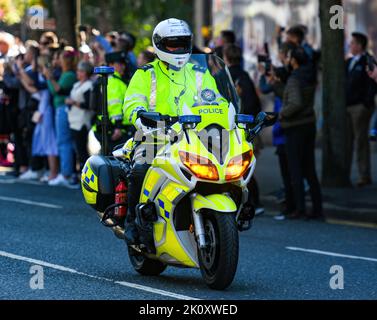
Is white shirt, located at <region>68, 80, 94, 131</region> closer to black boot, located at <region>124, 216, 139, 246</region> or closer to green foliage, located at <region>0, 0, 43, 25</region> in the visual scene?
black boot, located at <region>124, 216, 139, 246</region>

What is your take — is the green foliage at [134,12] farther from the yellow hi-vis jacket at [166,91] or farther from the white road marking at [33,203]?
the yellow hi-vis jacket at [166,91]

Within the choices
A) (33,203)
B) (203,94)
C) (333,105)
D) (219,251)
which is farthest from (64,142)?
(219,251)

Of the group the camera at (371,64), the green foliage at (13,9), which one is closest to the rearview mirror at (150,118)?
the camera at (371,64)

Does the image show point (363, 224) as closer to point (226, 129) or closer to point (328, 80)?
point (328, 80)

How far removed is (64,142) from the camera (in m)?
19.3

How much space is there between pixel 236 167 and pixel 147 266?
144 cm

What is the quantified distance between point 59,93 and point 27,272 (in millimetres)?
8841

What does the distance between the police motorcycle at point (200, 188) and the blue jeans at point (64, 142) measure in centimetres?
913

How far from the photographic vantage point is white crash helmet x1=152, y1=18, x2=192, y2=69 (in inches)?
392

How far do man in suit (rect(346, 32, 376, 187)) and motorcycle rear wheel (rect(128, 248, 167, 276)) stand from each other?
763cm

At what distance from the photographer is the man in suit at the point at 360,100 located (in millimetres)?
17750

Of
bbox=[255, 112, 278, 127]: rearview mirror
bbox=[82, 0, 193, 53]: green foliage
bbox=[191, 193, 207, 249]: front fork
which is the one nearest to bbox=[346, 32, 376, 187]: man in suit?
bbox=[255, 112, 278, 127]: rearview mirror

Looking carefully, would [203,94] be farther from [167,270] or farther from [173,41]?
[167,270]

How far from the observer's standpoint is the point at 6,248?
472 inches
